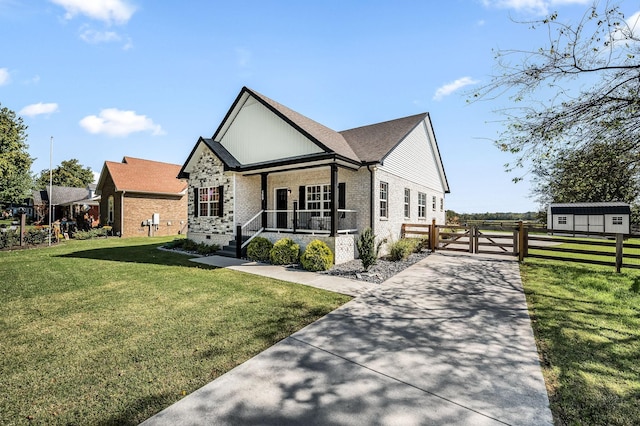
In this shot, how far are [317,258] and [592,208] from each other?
2962cm

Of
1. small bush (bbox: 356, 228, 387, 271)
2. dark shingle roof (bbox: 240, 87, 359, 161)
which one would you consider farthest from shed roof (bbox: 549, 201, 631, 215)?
small bush (bbox: 356, 228, 387, 271)

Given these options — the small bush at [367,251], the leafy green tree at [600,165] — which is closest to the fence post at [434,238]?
the small bush at [367,251]

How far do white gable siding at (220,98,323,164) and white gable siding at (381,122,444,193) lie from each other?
4.14 metres

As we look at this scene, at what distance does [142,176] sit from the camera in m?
22.7

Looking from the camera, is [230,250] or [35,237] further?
[35,237]

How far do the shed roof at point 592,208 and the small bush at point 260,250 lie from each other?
29.8 meters

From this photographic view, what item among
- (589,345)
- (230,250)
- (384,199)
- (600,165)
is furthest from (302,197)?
(589,345)

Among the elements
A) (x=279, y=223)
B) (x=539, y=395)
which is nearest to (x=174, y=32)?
(x=279, y=223)

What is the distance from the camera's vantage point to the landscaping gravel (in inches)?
328

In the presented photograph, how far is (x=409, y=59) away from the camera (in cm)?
A: 917

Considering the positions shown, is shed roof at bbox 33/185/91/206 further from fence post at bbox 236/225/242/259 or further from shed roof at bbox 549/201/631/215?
shed roof at bbox 549/201/631/215

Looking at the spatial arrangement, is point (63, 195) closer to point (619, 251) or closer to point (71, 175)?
point (71, 175)

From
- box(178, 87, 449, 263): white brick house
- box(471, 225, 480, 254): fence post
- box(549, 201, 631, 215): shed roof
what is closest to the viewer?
box(178, 87, 449, 263): white brick house

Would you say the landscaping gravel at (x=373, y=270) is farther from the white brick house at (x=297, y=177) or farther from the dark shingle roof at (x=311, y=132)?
the dark shingle roof at (x=311, y=132)
